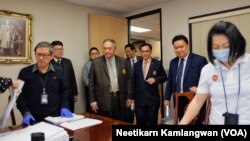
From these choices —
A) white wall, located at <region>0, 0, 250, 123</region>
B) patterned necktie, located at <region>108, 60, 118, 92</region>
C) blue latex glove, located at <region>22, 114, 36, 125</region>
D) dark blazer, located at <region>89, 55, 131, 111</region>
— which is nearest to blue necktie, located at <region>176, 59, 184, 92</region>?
dark blazer, located at <region>89, 55, 131, 111</region>

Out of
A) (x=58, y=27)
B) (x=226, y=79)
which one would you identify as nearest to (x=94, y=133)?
(x=226, y=79)

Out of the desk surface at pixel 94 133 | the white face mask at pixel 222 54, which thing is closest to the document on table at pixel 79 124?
the desk surface at pixel 94 133

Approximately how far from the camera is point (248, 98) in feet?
4.09

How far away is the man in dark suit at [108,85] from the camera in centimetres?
282

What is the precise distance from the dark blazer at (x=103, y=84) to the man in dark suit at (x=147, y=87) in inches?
8.5

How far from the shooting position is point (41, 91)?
1977 mm

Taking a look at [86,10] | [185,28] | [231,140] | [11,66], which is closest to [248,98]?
[231,140]

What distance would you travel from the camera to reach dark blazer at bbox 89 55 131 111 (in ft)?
9.24

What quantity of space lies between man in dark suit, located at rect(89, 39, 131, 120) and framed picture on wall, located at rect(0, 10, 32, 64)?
1413mm

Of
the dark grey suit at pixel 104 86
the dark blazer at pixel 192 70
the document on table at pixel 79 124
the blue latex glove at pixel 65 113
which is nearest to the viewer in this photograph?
the document on table at pixel 79 124

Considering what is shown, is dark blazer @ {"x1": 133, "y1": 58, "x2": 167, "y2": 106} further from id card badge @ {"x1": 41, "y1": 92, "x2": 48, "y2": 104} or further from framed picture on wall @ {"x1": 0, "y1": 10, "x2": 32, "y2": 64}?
framed picture on wall @ {"x1": 0, "y1": 10, "x2": 32, "y2": 64}

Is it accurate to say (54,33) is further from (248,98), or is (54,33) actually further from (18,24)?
(248,98)

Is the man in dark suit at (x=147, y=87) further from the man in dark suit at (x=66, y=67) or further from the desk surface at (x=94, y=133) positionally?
the desk surface at (x=94, y=133)

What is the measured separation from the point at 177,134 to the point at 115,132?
23 centimetres
